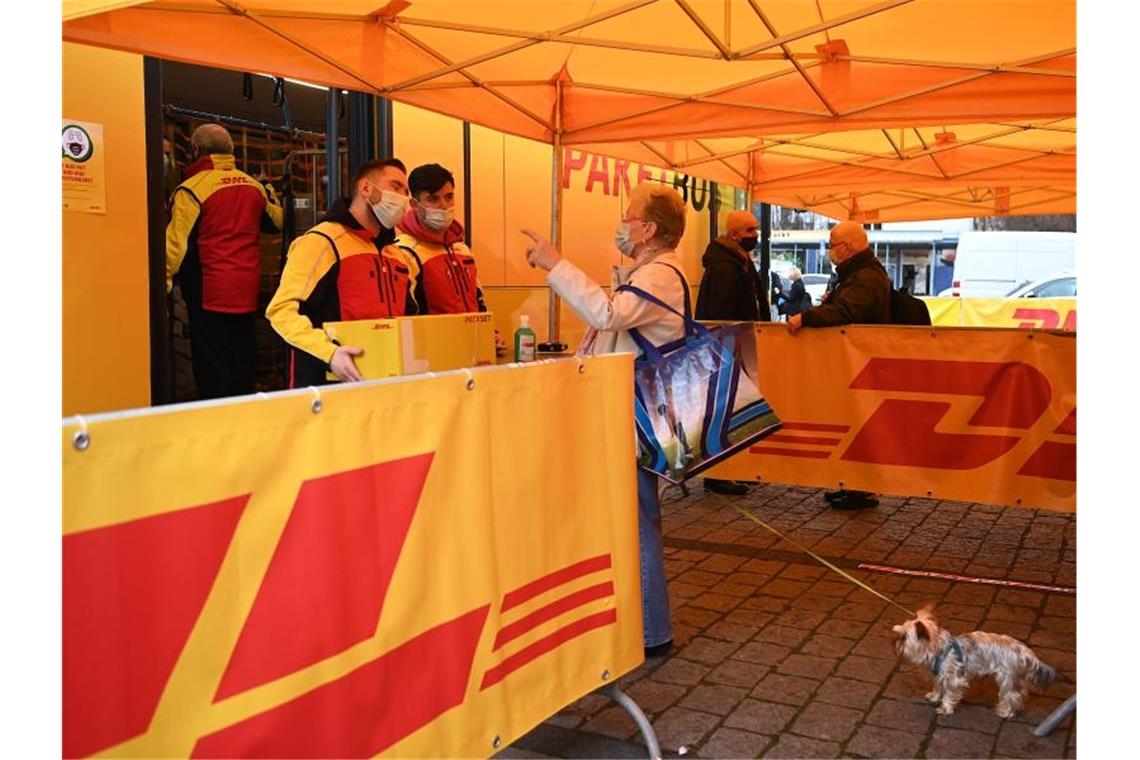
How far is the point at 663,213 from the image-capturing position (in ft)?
16.1

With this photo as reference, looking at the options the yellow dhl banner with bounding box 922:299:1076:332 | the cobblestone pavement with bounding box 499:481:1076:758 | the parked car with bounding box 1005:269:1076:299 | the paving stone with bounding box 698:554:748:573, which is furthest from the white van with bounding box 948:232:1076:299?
the paving stone with bounding box 698:554:748:573

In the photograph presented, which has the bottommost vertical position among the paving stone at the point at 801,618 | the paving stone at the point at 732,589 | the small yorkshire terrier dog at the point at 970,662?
the paving stone at the point at 801,618

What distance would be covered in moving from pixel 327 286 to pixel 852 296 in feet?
13.7

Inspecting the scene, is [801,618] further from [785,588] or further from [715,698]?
[715,698]

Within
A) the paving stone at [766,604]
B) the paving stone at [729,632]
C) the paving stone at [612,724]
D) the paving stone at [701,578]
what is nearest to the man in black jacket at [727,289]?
the paving stone at [701,578]

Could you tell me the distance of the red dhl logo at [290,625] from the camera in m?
1.94

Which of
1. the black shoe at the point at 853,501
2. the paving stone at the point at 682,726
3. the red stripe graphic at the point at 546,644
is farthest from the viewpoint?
the black shoe at the point at 853,501

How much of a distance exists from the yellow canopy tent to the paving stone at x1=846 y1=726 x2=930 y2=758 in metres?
3.42

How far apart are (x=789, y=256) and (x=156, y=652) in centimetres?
3847

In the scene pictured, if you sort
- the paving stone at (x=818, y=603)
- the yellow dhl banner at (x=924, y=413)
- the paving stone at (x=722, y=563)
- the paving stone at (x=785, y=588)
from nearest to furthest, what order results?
Result: the paving stone at (x=818, y=603), the paving stone at (x=785, y=588), the paving stone at (x=722, y=563), the yellow dhl banner at (x=924, y=413)

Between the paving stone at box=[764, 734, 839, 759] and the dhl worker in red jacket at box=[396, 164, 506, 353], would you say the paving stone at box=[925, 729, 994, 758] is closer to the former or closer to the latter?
the paving stone at box=[764, 734, 839, 759]

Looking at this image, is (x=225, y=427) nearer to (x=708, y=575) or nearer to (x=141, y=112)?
(x=141, y=112)

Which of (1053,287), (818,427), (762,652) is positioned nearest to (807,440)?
(818,427)

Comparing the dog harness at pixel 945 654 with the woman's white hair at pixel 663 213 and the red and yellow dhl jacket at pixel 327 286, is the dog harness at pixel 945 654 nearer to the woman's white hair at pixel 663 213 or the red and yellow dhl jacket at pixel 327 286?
the woman's white hair at pixel 663 213
